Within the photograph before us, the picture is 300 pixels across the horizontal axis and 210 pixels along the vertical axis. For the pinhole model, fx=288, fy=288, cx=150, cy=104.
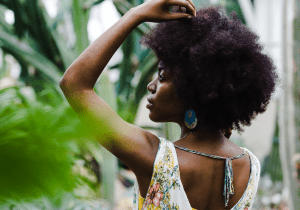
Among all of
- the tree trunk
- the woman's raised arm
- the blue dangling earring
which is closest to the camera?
the woman's raised arm

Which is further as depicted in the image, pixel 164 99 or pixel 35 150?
pixel 164 99

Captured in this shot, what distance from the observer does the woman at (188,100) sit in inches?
33.9

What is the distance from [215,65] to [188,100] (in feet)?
0.47

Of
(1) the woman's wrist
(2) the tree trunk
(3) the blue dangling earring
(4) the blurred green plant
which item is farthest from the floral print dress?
(2) the tree trunk

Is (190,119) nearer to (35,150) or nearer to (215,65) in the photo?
(215,65)

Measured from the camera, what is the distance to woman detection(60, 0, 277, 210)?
2.82 feet

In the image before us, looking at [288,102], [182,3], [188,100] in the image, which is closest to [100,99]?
[188,100]

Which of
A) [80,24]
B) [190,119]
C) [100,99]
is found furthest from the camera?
[80,24]

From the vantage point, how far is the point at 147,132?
0.93 meters

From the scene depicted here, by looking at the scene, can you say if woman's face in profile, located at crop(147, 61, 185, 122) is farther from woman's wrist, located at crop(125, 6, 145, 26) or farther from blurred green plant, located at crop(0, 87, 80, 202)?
blurred green plant, located at crop(0, 87, 80, 202)

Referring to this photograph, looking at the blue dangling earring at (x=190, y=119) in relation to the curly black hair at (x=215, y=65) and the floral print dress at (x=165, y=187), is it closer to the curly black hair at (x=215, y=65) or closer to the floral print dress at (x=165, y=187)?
the curly black hair at (x=215, y=65)

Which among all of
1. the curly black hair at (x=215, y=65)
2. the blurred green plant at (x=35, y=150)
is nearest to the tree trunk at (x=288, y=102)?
the curly black hair at (x=215, y=65)

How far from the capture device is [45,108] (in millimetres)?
260

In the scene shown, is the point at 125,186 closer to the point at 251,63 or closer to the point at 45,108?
the point at 251,63
